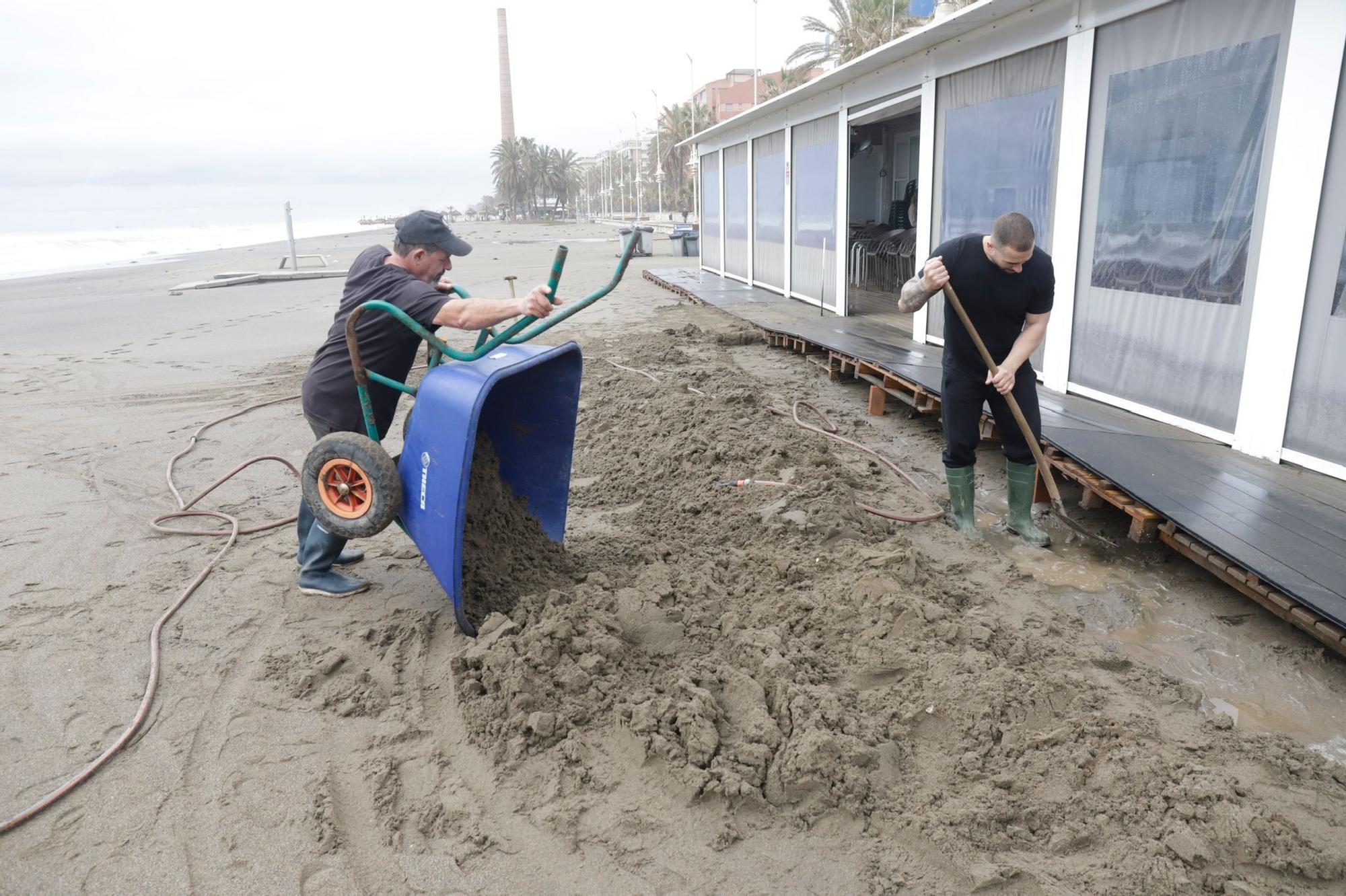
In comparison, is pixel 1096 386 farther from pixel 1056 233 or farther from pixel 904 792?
pixel 904 792

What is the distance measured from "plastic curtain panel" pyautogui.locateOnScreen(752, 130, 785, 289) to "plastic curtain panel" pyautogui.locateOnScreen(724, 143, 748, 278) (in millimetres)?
511

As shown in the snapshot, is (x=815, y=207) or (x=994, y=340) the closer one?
(x=994, y=340)

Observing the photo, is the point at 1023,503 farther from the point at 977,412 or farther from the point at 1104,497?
the point at 977,412

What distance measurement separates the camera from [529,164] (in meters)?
94.9

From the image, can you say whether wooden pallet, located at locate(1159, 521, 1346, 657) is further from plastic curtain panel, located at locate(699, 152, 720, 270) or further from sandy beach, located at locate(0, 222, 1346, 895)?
→ plastic curtain panel, located at locate(699, 152, 720, 270)

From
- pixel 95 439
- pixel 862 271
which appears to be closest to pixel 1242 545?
pixel 95 439

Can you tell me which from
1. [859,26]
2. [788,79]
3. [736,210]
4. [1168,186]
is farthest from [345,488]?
[788,79]

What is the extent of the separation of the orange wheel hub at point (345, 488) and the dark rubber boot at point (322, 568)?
0.49 metres

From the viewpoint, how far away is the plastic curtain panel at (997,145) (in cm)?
672

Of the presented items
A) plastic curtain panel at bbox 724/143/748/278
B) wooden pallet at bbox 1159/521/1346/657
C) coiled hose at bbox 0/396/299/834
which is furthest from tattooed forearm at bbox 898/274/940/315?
plastic curtain panel at bbox 724/143/748/278

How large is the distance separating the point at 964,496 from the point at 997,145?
13.6 feet

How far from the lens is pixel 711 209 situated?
18734 mm

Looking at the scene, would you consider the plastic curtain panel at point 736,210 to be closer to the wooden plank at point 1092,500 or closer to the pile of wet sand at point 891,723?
the wooden plank at point 1092,500

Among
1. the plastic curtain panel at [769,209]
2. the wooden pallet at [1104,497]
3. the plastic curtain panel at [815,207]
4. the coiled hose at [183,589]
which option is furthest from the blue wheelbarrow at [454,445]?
the plastic curtain panel at [769,209]
